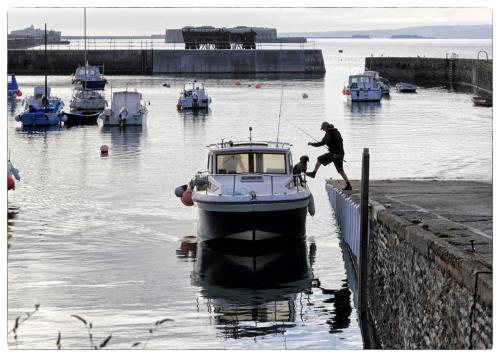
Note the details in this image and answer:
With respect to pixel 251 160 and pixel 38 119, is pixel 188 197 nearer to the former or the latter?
pixel 251 160

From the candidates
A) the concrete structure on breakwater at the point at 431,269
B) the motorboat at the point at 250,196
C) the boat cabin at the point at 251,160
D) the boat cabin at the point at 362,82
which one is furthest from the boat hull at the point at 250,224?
the boat cabin at the point at 362,82

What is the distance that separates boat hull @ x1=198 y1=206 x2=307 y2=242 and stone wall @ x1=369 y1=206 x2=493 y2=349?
4.99 meters

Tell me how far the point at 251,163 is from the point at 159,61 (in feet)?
354

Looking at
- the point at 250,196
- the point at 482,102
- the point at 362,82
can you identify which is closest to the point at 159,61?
the point at 362,82

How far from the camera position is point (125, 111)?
64.9 m

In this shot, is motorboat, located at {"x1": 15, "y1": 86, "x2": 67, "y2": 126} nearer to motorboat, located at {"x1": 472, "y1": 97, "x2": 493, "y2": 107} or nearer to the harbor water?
the harbor water

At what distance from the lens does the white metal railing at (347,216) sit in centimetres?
2230

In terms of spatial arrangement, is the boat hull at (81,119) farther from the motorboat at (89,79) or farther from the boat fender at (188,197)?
the boat fender at (188,197)

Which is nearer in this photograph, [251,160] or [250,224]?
[250,224]

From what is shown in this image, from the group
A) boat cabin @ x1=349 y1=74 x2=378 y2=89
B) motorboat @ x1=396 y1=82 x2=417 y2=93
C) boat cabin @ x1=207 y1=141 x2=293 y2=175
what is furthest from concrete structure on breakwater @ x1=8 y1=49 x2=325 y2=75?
boat cabin @ x1=207 y1=141 x2=293 y2=175

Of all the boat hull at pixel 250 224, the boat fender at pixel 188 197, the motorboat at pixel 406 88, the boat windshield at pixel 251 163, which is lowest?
the boat hull at pixel 250 224

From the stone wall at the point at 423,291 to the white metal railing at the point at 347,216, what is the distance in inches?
119

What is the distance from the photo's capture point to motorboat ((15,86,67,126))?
212 feet

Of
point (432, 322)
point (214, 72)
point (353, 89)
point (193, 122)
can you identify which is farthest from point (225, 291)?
point (214, 72)
